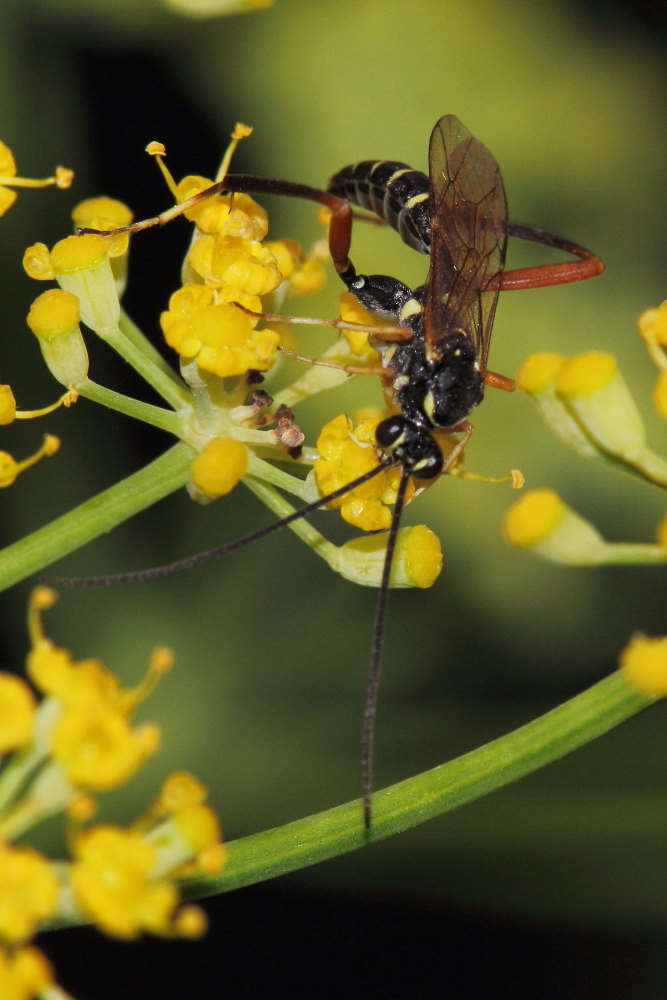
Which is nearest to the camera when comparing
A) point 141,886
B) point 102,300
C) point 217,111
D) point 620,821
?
point 141,886

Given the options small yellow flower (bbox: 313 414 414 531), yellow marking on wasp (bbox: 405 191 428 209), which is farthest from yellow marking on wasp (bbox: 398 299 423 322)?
small yellow flower (bbox: 313 414 414 531)

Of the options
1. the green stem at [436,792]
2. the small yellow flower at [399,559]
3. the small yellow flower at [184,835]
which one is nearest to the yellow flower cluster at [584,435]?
the green stem at [436,792]

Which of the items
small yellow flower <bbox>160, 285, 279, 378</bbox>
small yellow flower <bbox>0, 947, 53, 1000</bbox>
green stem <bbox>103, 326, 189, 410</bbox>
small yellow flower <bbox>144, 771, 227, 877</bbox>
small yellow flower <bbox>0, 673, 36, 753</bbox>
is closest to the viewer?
small yellow flower <bbox>0, 947, 53, 1000</bbox>

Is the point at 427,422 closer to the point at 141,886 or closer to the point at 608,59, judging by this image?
the point at 141,886

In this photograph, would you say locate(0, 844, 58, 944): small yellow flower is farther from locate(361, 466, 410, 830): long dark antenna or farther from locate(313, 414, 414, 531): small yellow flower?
locate(313, 414, 414, 531): small yellow flower

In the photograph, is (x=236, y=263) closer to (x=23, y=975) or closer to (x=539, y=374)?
(x=539, y=374)

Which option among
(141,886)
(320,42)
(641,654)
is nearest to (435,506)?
(320,42)

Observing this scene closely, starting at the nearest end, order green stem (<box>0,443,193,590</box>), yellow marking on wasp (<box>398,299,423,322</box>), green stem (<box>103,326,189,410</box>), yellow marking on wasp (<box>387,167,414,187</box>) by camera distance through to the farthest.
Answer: green stem (<box>0,443,193,590</box>), green stem (<box>103,326,189,410</box>), yellow marking on wasp (<box>398,299,423,322</box>), yellow marking on wasp (<box>387,167,414,187</box>)

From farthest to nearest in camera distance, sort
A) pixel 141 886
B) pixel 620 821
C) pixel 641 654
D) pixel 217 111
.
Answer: pixel 217 111 → pixel 620 821 → pixel 641 654 → pixel 141 886
